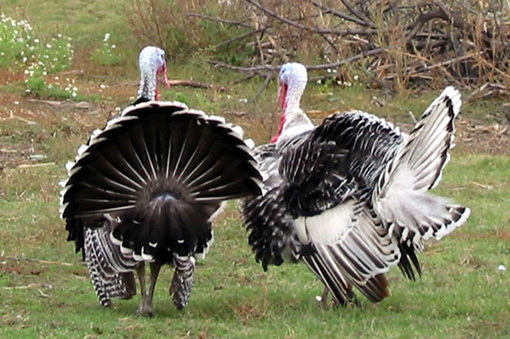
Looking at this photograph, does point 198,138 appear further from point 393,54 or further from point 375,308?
point 393,54

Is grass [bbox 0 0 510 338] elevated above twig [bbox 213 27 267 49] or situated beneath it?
situated beneath

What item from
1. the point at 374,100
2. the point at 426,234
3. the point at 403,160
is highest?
the point at 403,160

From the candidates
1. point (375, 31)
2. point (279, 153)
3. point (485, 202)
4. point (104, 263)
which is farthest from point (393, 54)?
point (104, 263)

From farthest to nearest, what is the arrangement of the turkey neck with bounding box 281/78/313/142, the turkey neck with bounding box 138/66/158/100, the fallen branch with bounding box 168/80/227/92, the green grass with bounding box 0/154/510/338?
1. the fallen branch with bounding box 168/80/227/92
2. the turkey neck with bounding box 281/78/313/142
3. the turkey neck with bounding box 138/66/158/100
4. the green grass with bounding box 0/154/510/338

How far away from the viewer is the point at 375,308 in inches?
292

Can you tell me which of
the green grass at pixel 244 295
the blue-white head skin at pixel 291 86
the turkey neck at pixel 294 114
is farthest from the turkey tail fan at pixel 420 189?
the blue-white head skin at pixel 291 86

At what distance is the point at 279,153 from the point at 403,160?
116cm

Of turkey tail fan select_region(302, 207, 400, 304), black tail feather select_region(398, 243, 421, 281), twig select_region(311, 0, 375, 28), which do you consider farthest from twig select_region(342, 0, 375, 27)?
turkey tail fan select_region(302, 207, 400, 304)

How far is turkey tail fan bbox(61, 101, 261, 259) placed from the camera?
6.38 metres

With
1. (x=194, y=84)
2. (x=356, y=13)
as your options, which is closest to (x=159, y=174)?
(x=356, y=13)

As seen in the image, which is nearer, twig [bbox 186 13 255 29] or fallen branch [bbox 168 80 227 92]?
twig [bbox 186 13 255 29]

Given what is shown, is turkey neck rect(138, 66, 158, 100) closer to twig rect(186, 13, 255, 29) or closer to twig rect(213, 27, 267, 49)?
twig rect(186, 13, 255, 29)

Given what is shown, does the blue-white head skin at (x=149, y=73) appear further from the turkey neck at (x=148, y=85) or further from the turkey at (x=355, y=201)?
the turkey at (x=355, y=201)

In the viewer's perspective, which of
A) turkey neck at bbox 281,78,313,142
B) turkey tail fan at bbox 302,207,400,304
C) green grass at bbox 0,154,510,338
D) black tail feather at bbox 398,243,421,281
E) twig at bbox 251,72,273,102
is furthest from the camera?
twig at bbox 251,72,273,102
